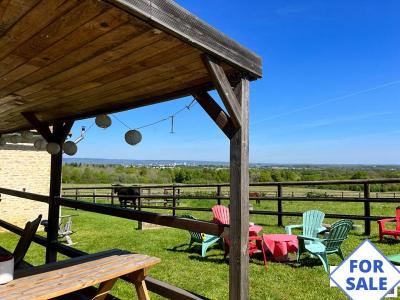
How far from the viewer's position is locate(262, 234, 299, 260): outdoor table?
532 cm

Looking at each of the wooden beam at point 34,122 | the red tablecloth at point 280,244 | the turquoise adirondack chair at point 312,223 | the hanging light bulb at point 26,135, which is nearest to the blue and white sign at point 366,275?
the red tablecloth at point 280,244

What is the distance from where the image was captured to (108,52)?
7.50 feet

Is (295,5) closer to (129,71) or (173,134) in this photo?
(173,134)

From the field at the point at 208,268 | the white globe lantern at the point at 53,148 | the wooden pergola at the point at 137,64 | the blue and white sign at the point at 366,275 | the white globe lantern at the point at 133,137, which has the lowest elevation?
the field at the point at 208,268

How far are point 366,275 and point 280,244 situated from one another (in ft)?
11.8

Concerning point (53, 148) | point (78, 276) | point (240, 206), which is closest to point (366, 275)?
point (240, 206)

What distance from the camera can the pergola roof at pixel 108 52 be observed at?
5.79 ft

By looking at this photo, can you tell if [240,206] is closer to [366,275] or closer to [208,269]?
[366,275]

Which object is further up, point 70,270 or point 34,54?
point 34,54

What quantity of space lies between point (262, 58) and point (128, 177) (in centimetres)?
4210

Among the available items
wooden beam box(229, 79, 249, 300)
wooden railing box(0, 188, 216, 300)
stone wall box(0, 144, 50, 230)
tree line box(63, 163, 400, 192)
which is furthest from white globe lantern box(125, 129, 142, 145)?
tree line box(63, 163, 400, 192)

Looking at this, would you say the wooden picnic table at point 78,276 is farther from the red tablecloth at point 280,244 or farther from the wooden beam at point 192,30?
the red tablecloth at point 280,244

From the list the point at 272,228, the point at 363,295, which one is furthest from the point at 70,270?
the point at 272,228

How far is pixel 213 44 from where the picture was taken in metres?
2.21
